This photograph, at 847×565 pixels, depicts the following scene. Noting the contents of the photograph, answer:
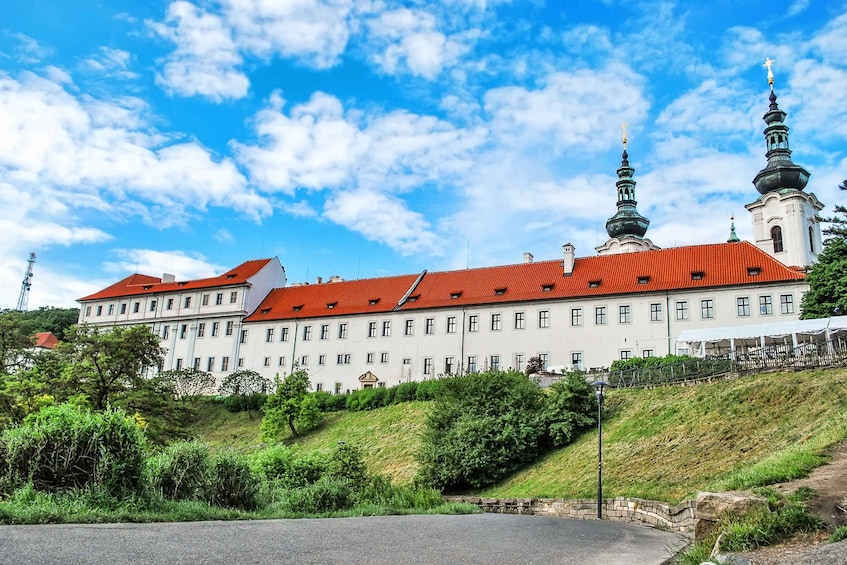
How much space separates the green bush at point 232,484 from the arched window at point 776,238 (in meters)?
45.5

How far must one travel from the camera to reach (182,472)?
46.9 feet

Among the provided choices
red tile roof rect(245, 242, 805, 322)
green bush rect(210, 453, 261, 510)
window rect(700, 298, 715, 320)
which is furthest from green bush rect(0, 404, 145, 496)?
window rect(700, 298, 715, 320)

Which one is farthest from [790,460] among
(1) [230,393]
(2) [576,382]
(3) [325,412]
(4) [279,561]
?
(1) [230,393]

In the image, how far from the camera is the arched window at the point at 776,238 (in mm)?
49062

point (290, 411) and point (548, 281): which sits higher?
point (548, 281)

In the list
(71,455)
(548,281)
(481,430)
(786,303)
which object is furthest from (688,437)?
(548,281)

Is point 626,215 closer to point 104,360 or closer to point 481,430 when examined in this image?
point 481,430

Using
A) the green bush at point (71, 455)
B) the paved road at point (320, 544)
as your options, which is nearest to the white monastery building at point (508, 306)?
the paved road at point (320, 544)

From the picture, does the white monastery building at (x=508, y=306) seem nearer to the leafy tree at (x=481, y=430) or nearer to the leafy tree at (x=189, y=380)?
the leafy tree at (x=189, y=380)

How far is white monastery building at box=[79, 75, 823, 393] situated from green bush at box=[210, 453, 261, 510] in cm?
3379

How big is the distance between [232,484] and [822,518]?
36.8 ft

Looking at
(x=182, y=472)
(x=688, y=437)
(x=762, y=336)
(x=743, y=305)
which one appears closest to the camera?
(x=182, y=472)

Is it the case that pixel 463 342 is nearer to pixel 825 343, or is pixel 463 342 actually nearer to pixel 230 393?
pixel 230 393

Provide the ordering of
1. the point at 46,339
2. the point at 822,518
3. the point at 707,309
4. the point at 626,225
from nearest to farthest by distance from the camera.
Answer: the point at 822,518, the point at 707,309, the point at 626,225, the point at 46,339
